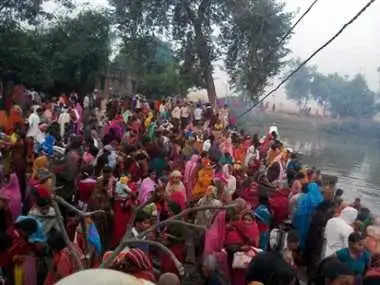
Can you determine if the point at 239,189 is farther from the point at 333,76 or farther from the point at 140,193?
the point at 333,76

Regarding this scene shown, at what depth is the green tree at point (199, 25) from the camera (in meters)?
23.2

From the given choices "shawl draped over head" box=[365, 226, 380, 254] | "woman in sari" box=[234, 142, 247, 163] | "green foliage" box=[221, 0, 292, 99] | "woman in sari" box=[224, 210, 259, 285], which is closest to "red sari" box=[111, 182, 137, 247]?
"woman in sari" box=[224, 210, 259, 285]

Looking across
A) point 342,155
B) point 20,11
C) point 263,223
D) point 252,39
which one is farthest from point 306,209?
point 342,155

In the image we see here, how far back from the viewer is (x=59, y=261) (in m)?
3.88

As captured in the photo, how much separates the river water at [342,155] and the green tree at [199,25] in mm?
7098

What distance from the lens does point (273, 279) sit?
13.6 ft

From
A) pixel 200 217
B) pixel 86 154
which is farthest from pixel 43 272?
pixel 86 154

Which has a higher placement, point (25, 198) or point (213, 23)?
point (213, 23)

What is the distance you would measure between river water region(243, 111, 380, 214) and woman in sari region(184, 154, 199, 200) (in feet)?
38.4

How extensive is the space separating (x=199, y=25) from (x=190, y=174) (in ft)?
50.9

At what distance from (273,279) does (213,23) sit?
20850mm

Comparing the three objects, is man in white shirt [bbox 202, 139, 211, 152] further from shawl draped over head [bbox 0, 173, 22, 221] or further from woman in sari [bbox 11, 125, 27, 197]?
shawl draped over head [bbox 0, 173, 22, 221]

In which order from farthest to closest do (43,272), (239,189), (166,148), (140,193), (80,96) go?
(80,96), (166,148), (239,189), (140,193), (43,272)

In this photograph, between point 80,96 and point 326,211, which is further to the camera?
point 80,96
